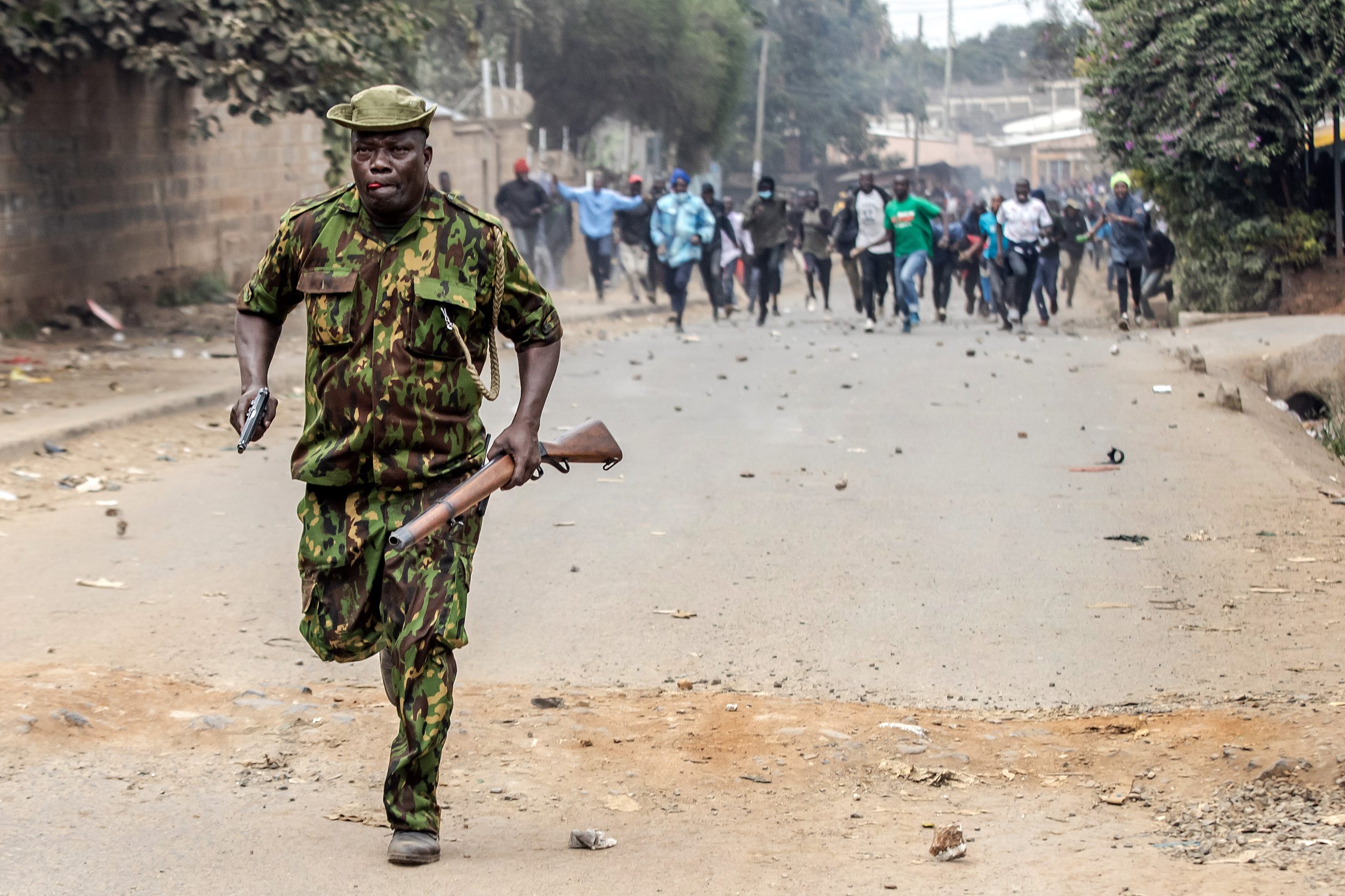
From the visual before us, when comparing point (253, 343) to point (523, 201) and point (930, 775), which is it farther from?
point (523, 201)

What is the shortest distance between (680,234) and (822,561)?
35.6 ft

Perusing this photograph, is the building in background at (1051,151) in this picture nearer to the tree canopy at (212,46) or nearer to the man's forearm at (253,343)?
the tree canopy at (212,46)

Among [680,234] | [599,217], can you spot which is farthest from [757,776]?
[599,217]

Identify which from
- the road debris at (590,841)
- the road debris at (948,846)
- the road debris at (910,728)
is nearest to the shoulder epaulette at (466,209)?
the road debris at (590,841)

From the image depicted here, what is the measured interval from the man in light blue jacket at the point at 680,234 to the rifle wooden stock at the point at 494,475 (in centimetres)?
1300

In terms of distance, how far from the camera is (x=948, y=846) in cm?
344

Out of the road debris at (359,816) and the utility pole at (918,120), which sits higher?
the utility pole at (918,120)

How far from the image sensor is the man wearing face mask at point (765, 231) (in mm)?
17406

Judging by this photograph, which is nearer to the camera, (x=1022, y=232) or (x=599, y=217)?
(x=1022, y=232)

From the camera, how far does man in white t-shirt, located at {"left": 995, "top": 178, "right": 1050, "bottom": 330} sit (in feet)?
56.6

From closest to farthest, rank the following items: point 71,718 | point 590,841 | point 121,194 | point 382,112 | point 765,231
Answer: point 382,112, point 590,841, point 71,718, point 121,194, point 765,231

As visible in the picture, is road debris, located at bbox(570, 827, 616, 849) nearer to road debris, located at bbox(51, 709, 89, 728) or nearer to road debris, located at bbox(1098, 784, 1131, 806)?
road debris, located at bbox(1098, 784, 1131, 806)

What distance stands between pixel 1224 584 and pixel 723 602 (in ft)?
6.22

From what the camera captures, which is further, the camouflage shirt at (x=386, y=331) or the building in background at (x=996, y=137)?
the building in background at (x=996, y=137)
